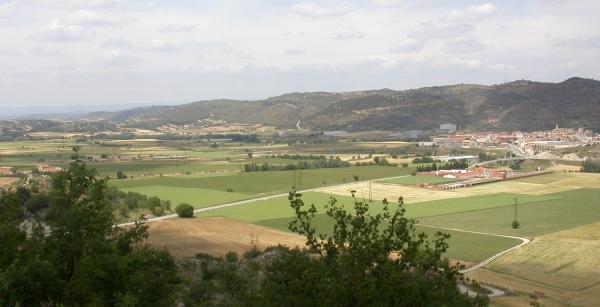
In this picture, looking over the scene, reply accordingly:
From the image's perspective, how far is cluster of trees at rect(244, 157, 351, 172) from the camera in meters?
101

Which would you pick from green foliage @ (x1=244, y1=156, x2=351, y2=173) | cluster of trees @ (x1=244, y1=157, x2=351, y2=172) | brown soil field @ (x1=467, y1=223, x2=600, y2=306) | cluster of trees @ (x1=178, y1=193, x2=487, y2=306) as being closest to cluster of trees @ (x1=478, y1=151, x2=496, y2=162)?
cluster of trees @ (x1=244, y1=157, x2=351, y2=172)

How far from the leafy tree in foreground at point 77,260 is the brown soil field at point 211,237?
25.1 m

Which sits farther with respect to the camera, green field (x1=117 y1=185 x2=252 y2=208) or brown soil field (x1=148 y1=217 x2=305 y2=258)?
green field (x1=117 y1=185 x2=252 y2=208)

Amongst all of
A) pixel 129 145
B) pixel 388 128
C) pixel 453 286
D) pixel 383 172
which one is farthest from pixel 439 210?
pixel 388 128

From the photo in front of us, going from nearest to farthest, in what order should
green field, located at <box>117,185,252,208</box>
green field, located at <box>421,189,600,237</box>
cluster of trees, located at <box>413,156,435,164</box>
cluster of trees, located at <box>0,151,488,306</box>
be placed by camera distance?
cluster of trees, located at <box>0,151,488,306</box>
green field, located at <box>421,189,600,237</box>
green field, located at <box>117,185,252,208</box>
cluster of trees, located at <box>413,156,435,164</box>

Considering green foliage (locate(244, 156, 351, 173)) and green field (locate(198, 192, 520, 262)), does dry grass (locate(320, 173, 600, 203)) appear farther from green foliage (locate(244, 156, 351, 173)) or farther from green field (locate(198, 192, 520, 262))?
green foliage (locate(244, 156, 351, 173))

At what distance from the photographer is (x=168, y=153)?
13088cm

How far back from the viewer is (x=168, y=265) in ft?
57.0

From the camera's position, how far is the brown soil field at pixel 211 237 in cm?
4359

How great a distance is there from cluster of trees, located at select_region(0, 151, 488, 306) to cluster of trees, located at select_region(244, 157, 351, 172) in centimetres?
8306

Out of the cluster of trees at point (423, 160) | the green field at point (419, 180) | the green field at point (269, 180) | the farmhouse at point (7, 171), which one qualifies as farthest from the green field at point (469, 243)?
the cluster of trees at point (423, 160)

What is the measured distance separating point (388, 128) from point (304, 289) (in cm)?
19017

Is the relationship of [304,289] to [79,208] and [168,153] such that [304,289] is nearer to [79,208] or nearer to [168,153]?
[79,208]

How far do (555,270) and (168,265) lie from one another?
1155 inches
